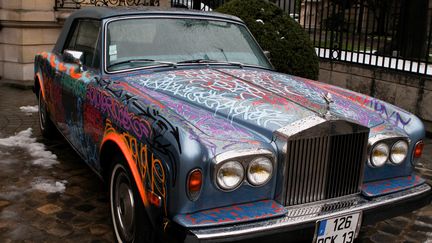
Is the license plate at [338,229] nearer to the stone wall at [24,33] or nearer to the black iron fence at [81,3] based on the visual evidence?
the stone wall at [24,33]

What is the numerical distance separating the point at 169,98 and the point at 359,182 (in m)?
1.41

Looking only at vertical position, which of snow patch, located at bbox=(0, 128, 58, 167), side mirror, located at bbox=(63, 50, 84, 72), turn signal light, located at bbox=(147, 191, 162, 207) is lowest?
snow patch, located at bbox=(0, 128, 58, 167)

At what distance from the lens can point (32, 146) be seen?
19.0 ft

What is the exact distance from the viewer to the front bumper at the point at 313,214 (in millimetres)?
2479

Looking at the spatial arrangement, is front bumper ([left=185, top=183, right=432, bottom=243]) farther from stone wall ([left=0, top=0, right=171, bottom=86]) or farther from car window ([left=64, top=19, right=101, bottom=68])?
stone wall ([left=0, top=0, right=171, bottom=86])

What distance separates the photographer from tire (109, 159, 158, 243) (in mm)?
2896

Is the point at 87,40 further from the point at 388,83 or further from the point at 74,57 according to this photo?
the point at 388,83

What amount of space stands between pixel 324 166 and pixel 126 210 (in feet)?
4.55

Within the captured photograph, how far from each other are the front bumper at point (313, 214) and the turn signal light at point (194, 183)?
0.63 ft

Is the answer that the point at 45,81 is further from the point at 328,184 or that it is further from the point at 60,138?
the point at 328,184

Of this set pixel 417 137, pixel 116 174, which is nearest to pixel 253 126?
pixel 116 174

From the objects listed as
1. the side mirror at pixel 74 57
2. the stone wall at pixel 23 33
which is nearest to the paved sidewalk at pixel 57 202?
the side mirror at pixel 74 57

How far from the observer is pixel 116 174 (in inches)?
133

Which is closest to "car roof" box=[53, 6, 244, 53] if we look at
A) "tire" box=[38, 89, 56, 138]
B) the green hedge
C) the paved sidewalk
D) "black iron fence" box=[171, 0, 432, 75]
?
"tire" box=[38, 89, 56, 138]
